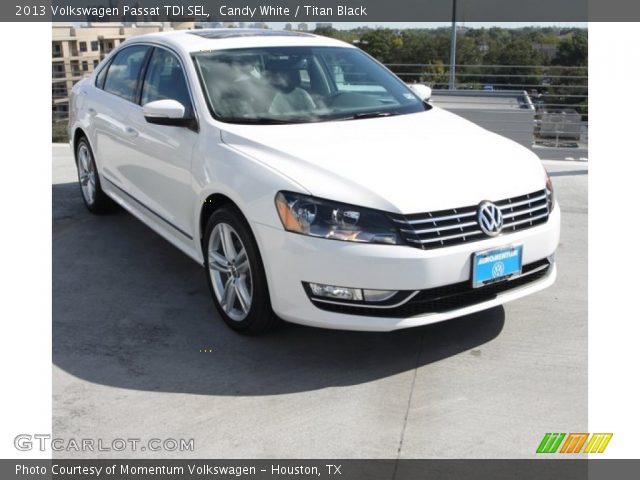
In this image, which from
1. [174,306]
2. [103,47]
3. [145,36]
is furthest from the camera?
[103,47]

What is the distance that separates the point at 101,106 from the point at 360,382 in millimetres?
3435

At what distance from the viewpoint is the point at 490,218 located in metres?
3.51

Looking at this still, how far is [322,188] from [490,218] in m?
0.83

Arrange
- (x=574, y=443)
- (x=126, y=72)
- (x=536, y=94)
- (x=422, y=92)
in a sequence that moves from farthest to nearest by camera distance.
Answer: (x=536, y=94) < (x=126, y=72) < (x=422, y=92) < (x=574, y=443)

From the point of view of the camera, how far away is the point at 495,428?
311 centimetres

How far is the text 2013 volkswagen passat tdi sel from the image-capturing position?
3.38 m

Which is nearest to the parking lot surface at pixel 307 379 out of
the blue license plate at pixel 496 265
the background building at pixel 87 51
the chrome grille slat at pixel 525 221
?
the blue license plate at pixel 496 265

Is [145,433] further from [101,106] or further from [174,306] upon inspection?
[101,106]

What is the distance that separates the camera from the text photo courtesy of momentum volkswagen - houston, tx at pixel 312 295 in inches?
120

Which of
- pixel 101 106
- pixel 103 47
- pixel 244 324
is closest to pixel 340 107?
pixel 244 324

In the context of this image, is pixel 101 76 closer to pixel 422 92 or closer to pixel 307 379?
pixel 422 92

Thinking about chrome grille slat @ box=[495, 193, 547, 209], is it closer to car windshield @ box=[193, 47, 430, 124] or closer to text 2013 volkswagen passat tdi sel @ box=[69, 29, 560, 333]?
text 2013 volkswagen passat tdi sel @ box=[69, 29, 560, 333]

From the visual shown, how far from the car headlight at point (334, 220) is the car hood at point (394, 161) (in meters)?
0.05

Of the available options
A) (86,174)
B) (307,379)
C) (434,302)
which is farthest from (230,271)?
(86,174)
